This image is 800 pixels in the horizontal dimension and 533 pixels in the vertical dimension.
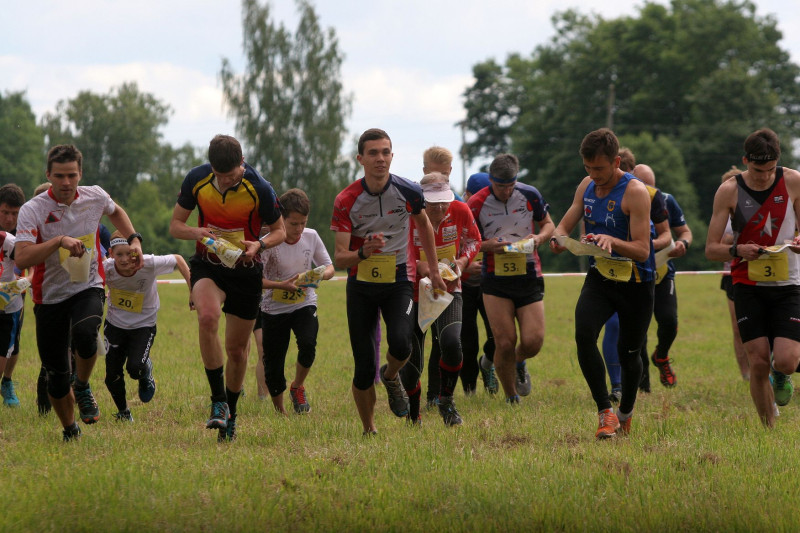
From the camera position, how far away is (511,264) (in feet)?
31.3

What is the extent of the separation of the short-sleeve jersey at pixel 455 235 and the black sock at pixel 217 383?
2.37 m

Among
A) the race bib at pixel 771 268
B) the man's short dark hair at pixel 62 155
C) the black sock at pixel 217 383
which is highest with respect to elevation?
the man's short dark hair at pixel 62 155

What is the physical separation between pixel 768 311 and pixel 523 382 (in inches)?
131

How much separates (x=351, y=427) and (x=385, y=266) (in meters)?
1.48

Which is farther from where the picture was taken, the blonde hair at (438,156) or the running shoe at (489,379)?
the running shoe at (489,379)

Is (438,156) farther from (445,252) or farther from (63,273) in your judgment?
(63,273)

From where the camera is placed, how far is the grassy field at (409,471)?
17.3 ft

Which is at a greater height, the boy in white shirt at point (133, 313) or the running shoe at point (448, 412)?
the boy in white shirt at point (133, 313)

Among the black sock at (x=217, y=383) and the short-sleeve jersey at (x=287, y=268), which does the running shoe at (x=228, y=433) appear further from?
the short-sleeve jersey at (x=287, y=268)

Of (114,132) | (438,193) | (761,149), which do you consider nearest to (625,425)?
(761,149)

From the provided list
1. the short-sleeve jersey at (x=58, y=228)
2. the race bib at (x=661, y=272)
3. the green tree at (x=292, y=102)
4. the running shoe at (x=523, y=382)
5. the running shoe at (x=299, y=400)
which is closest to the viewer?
the short-sleeve jersey at (x=58, y=228)

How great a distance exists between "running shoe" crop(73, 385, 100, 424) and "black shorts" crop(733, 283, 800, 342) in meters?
5.10

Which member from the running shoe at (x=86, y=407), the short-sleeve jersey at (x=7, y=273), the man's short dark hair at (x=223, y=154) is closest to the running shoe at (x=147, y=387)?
the short-sleeve jersey at (x=7, y=273)

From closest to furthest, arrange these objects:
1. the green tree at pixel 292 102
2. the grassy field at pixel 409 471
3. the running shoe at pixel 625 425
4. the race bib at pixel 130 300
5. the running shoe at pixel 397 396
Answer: the grassy field at pixel 409 471
the running shoe at pixel 625 425
the running shoe at pixel 397 396
the race bib at pixel 130 300
the green tree at pixel 292 102
